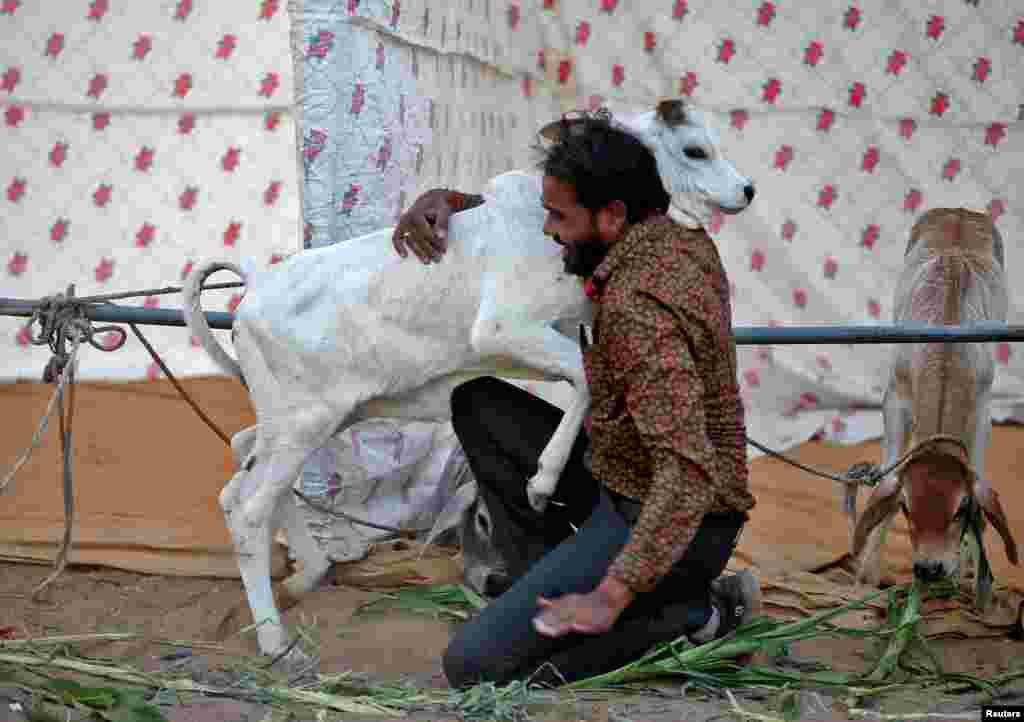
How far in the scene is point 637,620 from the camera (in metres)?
3.04

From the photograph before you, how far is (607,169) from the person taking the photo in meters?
2.82

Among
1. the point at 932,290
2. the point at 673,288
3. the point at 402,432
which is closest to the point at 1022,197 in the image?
the point at 932,290

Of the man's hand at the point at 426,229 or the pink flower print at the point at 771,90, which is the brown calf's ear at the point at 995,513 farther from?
the pink flower print at the point at 771,90

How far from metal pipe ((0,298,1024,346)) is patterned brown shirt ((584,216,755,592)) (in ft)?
2.06

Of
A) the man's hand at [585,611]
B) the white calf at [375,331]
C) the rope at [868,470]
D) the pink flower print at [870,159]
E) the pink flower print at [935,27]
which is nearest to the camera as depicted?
the man's hand at [585,611]

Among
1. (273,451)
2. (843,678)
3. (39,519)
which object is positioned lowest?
(39,519)

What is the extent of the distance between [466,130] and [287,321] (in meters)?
1.62

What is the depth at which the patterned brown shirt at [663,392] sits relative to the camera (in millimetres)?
→ 2523

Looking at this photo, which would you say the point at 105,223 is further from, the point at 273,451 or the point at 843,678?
the point at 843,678

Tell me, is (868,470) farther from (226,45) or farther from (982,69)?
(226,45)

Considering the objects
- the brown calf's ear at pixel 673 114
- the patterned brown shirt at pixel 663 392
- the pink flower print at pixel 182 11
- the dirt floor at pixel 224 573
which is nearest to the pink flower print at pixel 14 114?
the pink flower print at pixel 182 11

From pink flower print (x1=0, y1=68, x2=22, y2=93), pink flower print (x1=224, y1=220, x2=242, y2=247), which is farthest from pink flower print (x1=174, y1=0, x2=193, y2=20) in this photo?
pink flower print (x1=224, y1=220, x2=242, y2=247)

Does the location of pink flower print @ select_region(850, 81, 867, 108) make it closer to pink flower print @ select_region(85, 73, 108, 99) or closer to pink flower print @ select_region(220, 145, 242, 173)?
pink flower print @ select_region(220, 145, 242, 173)

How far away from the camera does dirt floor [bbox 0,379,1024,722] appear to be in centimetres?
333
